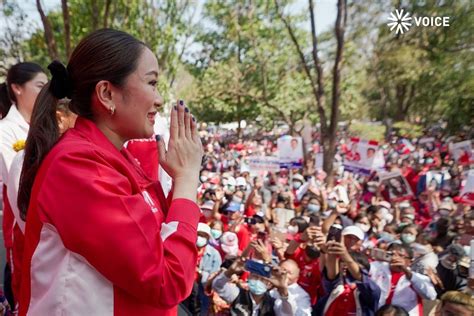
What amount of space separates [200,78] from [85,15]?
24.3 feet

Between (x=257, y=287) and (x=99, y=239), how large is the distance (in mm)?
3088

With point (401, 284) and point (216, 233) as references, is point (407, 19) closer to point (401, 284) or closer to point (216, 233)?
point (216, 233)

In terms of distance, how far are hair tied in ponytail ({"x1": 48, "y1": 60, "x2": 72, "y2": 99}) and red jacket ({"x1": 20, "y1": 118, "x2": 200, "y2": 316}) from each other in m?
0.12

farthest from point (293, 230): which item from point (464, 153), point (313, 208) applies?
point (464, 153)

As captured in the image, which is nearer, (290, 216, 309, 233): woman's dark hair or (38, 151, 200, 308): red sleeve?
(38, 151, 200, 308): red sleeve

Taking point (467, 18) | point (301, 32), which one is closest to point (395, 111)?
point (301, 32)

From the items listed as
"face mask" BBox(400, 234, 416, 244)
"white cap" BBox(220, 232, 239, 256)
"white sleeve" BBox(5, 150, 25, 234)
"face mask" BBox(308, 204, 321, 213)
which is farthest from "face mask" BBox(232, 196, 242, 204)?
"white sleeve" BBox(5, 150, 25, 234)

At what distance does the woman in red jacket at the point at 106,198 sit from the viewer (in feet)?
3.29

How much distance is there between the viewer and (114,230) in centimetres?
99

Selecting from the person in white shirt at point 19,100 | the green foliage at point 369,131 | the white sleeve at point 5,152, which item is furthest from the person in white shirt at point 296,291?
the green foliage at point 369,131

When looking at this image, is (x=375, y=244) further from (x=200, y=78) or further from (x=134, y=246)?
(x=200, y=78)

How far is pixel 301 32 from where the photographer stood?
64.1 feet

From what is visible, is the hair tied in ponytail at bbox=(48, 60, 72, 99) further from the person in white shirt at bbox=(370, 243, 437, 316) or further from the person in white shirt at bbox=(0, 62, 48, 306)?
the person in white shirt at bbox=(370, 243, 437, 316)

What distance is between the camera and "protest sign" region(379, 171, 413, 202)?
804 cm
